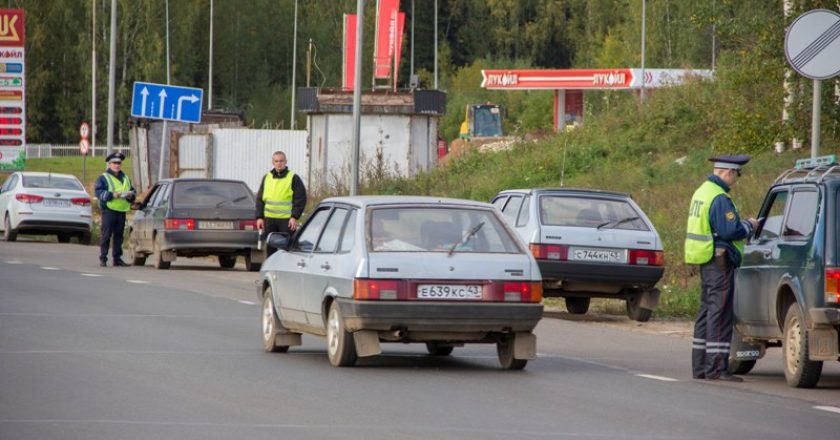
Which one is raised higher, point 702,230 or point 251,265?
point 702,230

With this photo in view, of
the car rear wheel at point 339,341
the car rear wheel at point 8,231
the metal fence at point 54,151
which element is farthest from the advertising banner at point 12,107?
the metal fence at point 54,151

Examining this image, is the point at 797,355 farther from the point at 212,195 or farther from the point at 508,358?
the point at 212,195

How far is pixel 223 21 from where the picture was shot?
403 ft

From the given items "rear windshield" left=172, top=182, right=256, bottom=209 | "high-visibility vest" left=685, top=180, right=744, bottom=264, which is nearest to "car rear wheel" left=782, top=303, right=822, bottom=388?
"high-visibility vest" left=685, top=180, right=744, bottom=264

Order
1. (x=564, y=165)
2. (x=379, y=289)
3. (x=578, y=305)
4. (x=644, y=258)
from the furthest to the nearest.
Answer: (x=564, y=165) → (x=578, y=305) → (x=644, y=258) → (x=379, y=289)

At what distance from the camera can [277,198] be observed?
74.1 feet

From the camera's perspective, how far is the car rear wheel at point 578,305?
21.4 m

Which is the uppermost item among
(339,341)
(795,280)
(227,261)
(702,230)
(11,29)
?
(11,29)

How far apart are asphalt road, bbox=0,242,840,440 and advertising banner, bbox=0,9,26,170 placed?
32.1 metres

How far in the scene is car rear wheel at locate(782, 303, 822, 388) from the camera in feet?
40.9

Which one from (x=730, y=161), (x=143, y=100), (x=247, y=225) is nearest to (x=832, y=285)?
(x=730, y=161)

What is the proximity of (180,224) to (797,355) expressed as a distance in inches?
629

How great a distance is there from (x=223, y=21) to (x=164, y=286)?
101374mm

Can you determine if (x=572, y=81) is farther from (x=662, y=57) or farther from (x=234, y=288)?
(x=234, y=288)
